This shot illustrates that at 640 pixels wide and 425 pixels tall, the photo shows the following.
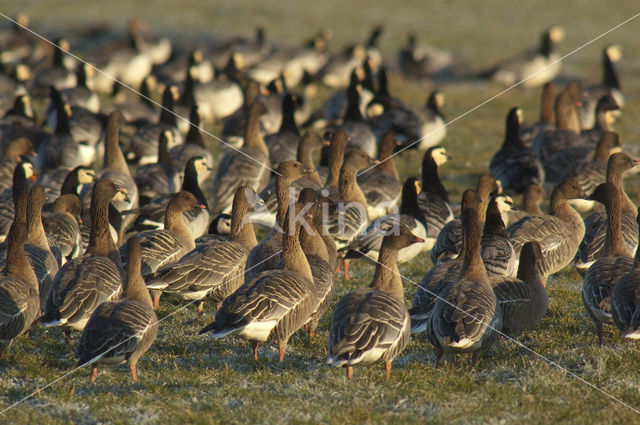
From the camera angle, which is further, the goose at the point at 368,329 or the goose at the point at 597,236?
the goose at the point at 597,236

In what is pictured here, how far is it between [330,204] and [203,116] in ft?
50.2

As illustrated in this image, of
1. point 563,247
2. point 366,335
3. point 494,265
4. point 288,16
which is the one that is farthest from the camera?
point 288,16

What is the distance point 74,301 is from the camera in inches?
360

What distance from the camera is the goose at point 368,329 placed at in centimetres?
802

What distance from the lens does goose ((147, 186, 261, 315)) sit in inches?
405

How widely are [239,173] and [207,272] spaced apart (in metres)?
6.45

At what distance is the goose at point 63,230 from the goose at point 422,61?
28103mm

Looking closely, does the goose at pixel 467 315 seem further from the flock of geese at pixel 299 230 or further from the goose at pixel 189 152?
the goose at pixel 189 152

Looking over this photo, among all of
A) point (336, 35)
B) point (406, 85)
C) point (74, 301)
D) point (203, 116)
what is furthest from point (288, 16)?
point (74, 301)

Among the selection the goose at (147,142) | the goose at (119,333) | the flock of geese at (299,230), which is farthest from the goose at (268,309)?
the goose at (147,142)

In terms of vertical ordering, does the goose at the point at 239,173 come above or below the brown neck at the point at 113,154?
below

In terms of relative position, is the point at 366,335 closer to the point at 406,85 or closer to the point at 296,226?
the point at 296,226

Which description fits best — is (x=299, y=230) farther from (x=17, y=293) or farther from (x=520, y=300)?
(x=17, y=293)

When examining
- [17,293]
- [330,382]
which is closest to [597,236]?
[330,382]
